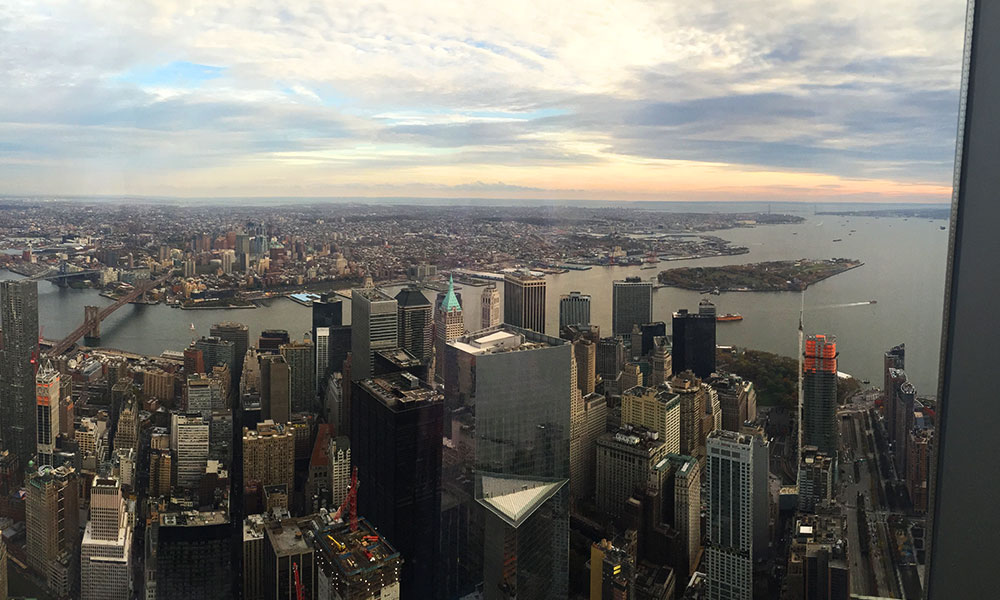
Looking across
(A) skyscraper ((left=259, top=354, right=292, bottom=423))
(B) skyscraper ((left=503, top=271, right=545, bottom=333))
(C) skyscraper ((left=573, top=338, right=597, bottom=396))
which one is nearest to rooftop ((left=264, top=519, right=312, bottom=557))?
(A) skyscraper ((left=259, top=354, right=292, bottom=423))

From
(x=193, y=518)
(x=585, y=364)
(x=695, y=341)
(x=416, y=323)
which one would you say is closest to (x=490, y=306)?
(x=416, y=323)

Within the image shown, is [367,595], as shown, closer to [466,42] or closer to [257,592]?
[257,592]

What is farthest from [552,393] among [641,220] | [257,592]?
[257,592]

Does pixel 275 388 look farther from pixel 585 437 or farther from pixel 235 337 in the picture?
pixel 585 437

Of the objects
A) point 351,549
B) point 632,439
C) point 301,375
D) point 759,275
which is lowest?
point 351,549

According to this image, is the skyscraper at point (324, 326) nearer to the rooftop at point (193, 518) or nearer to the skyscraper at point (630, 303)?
the rooftop at point (193, 518)

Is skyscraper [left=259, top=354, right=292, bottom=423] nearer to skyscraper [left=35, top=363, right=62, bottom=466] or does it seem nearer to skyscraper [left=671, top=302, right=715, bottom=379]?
skyscraper [left=35, top=363, right=62, bottom=466]
